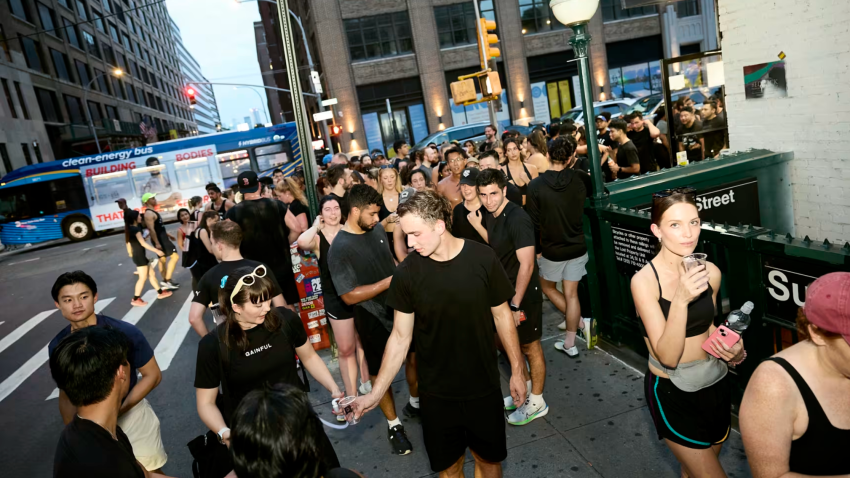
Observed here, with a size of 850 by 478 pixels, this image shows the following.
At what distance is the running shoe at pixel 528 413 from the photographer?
4.52m

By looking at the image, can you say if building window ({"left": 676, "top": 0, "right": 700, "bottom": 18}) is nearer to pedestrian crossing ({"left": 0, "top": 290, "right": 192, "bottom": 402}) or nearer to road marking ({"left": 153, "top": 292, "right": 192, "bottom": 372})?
pedestrian crossing ({"left": 0, "top": 290, "right": 192, "bottom": 402})

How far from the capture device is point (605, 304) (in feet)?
18.6

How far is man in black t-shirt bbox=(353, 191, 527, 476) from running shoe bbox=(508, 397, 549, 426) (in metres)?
1.29

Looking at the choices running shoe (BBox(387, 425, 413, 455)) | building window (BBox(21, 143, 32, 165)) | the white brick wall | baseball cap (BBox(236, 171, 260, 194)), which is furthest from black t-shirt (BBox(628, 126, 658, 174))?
building window (BBox(21, 143, 32, 165))

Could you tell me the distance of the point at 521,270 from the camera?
4.36 meters

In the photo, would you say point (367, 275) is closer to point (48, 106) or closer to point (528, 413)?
point (528, 413)

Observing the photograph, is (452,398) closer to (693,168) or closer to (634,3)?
(693,168)

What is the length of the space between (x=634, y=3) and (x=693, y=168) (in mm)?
2949

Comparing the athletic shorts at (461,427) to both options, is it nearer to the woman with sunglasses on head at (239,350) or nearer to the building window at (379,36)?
the woman with sunglasses on head at (239,350)

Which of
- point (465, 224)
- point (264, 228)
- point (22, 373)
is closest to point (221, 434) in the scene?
point (465, 224)

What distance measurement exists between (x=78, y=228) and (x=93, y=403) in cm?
2688

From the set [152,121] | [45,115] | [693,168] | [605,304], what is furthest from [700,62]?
[152,121]

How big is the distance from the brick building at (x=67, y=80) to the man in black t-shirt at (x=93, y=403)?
25.3 m

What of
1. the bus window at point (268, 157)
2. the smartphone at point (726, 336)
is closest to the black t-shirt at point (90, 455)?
the smartphone at point (726, 336)
